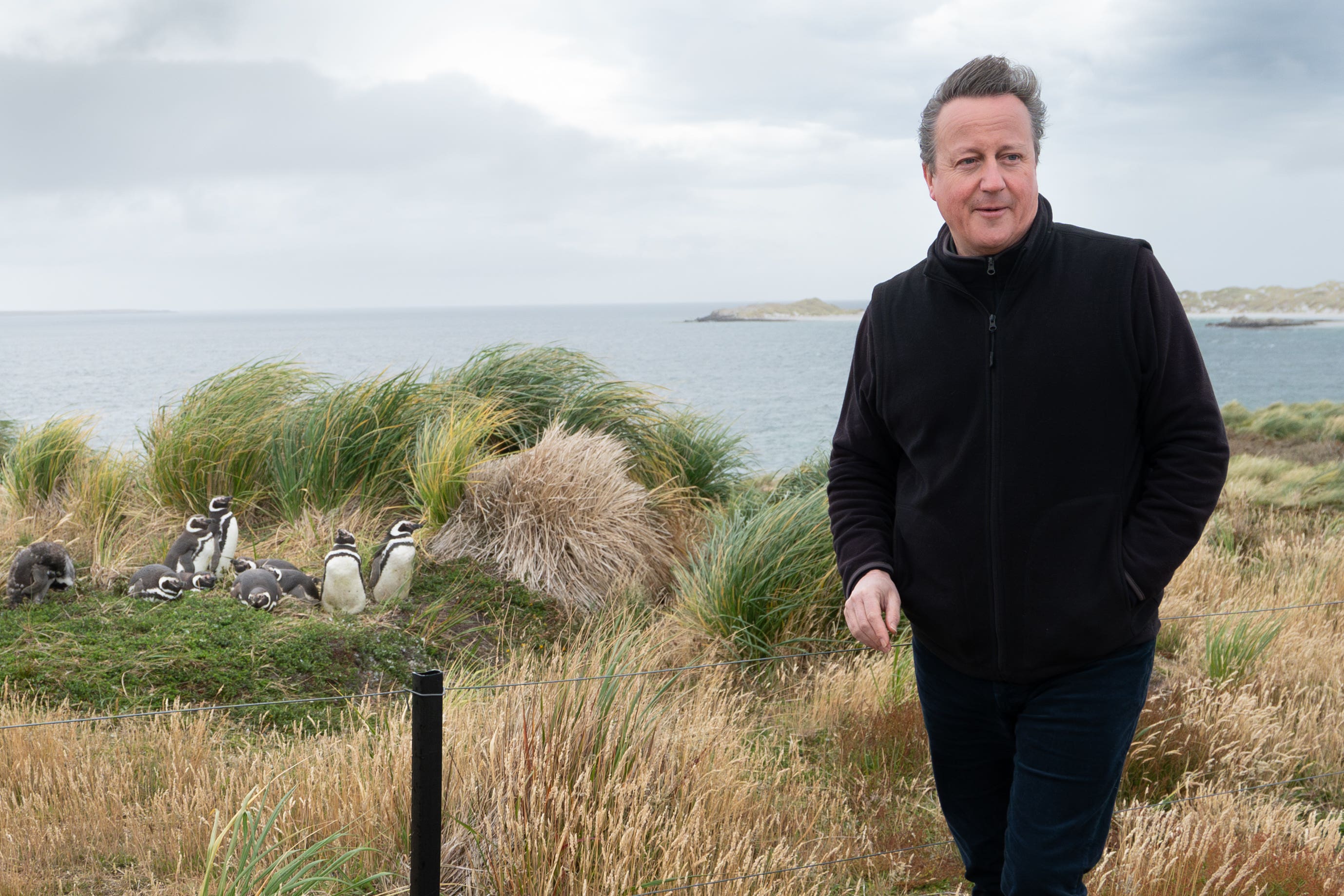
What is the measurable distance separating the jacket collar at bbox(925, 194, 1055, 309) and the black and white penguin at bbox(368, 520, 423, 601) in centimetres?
456

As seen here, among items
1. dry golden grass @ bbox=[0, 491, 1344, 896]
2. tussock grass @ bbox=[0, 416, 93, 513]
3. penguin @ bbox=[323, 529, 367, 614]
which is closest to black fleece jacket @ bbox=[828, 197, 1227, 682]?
dry golden grass @ bbox=[0, 491, 1344, 896]

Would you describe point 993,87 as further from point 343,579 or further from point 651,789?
point 343,579

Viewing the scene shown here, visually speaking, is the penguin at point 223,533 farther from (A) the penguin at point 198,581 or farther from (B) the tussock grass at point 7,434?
(B) the tussock grass at point 7,434

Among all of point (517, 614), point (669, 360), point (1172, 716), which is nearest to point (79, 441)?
point (517, 614)

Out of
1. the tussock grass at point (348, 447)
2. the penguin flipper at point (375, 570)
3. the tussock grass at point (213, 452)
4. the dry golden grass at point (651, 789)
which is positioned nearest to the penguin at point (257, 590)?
the penguin flipper at point (375, 570)

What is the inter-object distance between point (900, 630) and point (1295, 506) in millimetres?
7440

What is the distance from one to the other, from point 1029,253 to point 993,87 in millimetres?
334

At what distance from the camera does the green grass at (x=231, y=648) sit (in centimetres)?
494

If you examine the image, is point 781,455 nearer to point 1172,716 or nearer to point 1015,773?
point 1172,716

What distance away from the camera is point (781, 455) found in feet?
94.0

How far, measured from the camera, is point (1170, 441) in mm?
2047

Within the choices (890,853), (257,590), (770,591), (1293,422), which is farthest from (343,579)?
(1293,422)

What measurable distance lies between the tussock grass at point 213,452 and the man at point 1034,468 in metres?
6.53

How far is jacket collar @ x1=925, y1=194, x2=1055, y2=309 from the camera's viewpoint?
6.93 ft
